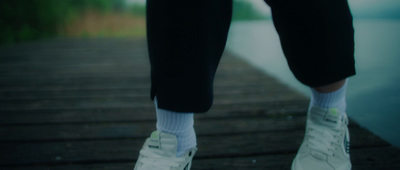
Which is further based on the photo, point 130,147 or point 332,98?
point 130,147

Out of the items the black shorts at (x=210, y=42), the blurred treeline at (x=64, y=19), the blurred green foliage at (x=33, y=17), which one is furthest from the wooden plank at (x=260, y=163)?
the blurred green foliage at (x=33, y=17)

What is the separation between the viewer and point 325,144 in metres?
0.70

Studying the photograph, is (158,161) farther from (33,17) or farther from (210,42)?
(33,17)

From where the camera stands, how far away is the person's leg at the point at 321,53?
599 mm

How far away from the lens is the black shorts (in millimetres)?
523

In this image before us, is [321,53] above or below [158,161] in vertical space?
above

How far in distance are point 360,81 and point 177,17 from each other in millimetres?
1158

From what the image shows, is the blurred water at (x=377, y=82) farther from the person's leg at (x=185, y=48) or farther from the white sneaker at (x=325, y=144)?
the person's leg at (x=185, y=48)

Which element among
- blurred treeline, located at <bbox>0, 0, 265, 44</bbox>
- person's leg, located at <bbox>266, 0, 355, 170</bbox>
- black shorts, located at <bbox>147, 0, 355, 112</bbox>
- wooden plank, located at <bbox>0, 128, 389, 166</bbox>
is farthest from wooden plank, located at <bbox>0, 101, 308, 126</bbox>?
blurred treeline, located at <bbox>0, 0, 265, 44</bbox>

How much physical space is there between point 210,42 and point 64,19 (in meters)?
6.50

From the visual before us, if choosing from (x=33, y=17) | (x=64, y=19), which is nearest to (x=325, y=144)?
(x=33, y=17)

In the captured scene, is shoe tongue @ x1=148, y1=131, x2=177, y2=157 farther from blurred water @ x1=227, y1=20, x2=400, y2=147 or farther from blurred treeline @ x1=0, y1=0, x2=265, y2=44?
blurred treeline @ x1=0, y1=0, x2=265, y2=44

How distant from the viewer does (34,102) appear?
4.53 feet

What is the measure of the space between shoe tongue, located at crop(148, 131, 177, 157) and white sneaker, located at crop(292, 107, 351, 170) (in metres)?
0.32
